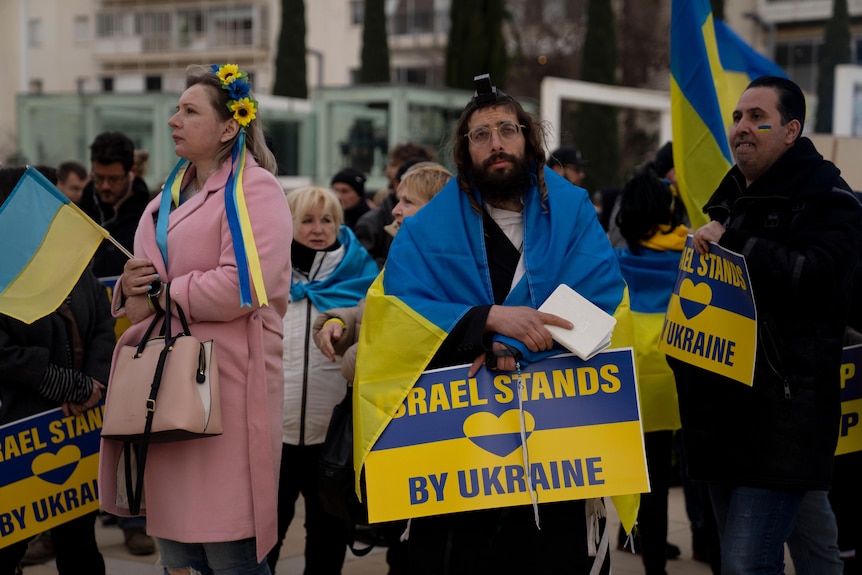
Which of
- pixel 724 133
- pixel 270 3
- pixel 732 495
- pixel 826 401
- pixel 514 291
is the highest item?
pixel 270 3

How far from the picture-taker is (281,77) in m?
36.6

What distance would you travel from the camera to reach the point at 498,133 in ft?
11.9

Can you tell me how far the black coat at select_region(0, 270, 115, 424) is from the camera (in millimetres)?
4555

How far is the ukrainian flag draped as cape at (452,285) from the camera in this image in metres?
3.47

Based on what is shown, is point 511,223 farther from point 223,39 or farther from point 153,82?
point 153,82

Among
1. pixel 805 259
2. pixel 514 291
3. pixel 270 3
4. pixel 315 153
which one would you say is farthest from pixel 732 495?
pixel 270 3

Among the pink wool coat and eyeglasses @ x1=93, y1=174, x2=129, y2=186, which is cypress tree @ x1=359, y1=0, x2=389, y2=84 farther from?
the pink wool coat

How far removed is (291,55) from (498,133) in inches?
1353

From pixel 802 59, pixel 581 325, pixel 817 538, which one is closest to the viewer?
pixel 581 325

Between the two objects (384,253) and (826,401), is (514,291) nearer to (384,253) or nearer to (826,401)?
(826,401)

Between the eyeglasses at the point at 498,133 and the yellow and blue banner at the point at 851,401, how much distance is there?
Answer: 75.3 inches

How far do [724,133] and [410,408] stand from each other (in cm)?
255

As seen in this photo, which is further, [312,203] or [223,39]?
[223,39]

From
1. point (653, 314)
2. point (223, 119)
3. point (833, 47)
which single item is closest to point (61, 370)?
point (223, 119)
